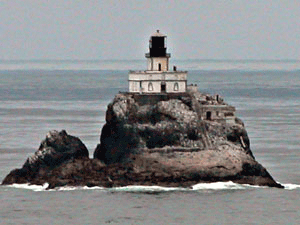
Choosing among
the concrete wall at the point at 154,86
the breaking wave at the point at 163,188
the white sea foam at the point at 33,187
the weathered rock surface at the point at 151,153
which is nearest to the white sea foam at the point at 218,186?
the breaking wave at the point at 163,188

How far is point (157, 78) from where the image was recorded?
312ft

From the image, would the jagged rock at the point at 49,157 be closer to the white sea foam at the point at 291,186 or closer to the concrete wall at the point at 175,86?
the concrete wall at the point at 175,86

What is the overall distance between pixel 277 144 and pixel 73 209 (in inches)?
1458

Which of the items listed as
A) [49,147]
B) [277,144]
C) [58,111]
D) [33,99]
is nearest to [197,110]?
[49,147]

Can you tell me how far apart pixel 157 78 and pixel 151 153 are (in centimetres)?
700

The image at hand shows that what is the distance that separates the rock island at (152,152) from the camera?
89000 mm

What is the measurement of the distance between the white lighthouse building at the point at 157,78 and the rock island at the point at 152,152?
85cm

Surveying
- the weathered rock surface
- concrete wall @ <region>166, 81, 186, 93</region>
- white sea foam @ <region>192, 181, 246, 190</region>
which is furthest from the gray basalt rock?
concrete wall @ <region>166, 81, 186, 93</region>

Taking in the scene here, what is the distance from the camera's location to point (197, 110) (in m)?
92.9

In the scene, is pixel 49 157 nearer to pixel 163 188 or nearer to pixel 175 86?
pixel 163 188

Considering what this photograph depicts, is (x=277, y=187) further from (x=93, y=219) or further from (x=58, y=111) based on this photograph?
(x=58, y=111)

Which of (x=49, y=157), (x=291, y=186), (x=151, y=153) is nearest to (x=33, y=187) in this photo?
(x=49, y=157)

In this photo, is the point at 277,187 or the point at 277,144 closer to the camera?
the point at 277,187
